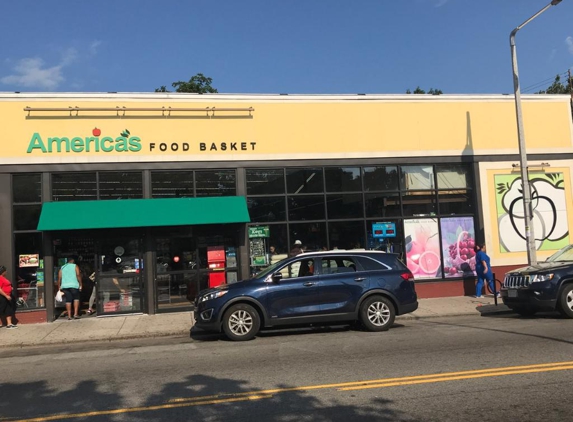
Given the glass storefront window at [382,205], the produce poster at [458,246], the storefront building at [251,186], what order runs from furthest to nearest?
the produce poster at [458,246] < the glass storefront window at [382,205] < the storefront building at [251,186]

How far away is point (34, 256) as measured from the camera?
44.8ft

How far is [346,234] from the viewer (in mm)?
15414

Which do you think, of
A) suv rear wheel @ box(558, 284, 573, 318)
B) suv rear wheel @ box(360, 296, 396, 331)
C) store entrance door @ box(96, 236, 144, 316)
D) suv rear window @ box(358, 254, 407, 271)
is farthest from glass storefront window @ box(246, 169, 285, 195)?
suv rear wheel @ box(558, 284, 573, 318)

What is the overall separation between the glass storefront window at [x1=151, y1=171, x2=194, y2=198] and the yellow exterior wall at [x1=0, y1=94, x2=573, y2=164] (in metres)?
0.45

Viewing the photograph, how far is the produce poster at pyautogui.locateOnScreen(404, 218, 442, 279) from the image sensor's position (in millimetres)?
15617

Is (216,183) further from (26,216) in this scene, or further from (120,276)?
(26,216)

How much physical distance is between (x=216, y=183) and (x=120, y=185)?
2.75 meters

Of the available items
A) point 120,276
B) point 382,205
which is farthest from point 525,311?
point 120,276

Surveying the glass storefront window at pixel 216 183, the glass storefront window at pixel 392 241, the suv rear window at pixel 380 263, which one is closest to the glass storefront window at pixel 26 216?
the glass storefront window at pixel 216 183

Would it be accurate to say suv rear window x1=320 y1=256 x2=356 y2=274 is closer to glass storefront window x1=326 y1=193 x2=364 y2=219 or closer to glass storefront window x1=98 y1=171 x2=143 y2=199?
glass storefront window x1=326 y1=193 x2=364 y2=219

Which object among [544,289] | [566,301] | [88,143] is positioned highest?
[88,143]

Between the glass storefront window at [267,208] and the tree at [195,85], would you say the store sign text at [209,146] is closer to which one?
the glass storefront window at [267,208]

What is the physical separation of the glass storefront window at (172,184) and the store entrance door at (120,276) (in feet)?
5.05

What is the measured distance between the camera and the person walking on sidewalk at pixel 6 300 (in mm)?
12304
